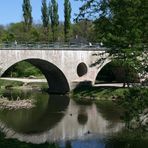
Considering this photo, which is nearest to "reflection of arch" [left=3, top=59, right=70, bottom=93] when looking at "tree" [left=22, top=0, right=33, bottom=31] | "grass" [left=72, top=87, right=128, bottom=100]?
"grass" [left=72, top=87, right=128, bottom=100]

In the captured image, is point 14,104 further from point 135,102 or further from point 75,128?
point 135,102

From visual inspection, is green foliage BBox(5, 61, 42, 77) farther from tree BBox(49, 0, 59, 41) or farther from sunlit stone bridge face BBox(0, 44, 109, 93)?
sunlit stone bridge face BBox(0, 44, 109, 93)

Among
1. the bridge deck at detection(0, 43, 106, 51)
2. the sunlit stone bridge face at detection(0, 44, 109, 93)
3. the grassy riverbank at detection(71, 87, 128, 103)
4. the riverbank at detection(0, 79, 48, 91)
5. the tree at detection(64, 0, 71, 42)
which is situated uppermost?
the tree at detection(64, 0, 71, 42)

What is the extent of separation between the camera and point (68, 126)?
32.4 m

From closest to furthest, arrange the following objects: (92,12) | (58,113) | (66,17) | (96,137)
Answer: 1. (92,12)
2. (96,137)
3. (58,113)
4. (66,17)

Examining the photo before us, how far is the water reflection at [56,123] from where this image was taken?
28672mm

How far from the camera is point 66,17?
71312 millimetres

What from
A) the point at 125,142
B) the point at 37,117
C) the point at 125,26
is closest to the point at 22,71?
the point at 37,117

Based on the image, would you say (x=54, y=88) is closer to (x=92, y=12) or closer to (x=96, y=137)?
(x=96, y=137)

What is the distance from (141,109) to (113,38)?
2551mm

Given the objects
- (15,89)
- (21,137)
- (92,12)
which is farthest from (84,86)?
(92,12)

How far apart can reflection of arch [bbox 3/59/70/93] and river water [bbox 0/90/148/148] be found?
24.3ft

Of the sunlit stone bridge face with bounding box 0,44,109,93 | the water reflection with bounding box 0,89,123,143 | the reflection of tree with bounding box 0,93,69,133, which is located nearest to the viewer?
the water reflection with bounding box 0,89,123,143

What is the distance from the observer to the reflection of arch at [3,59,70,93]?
5362 centimetres
